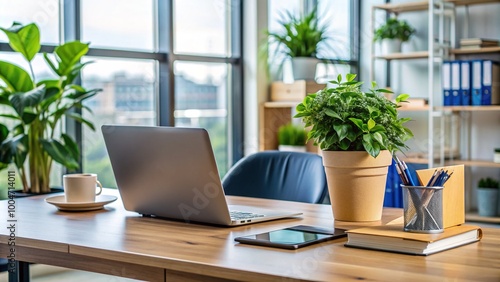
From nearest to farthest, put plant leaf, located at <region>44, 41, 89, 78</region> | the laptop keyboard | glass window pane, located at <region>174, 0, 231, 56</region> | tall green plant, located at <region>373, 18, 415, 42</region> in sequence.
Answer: the laptop keyboard
plant leaf, located at <region>44, 41, 89, 78</region>
glass window pane, located at <region>174, 0, 231, 56</region>
tall green plant, located at <region>373, 18, 415, 42</region>

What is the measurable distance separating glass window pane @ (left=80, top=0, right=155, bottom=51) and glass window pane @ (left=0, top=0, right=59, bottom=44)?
17 centimetres

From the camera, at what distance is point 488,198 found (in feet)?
15.7

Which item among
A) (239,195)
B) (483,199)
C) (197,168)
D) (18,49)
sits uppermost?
(18,49)

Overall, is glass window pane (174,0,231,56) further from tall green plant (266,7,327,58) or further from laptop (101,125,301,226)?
laptop (101,125,301,226)

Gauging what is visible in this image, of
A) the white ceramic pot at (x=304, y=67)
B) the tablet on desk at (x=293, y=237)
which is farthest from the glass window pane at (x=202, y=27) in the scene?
the tablet on desk at (x=293, y=237)

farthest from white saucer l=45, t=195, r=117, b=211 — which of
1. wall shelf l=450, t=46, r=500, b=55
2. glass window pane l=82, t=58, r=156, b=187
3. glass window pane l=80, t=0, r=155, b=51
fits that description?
wall shelf l=450, t=46, r=500, b=55

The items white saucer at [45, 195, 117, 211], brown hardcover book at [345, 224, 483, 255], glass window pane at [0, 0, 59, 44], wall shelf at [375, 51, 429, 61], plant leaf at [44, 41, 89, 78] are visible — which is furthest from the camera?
wall shelf at [375, 51, 429, 61]

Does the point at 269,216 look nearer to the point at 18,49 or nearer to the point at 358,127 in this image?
the point at 358,127

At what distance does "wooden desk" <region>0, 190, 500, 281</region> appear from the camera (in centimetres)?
119

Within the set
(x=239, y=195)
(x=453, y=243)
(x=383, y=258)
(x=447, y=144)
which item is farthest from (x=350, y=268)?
(x=447, y=144)

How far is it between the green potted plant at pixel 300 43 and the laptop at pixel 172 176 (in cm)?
282

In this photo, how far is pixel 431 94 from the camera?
187 inches

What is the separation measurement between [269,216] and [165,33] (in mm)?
2569

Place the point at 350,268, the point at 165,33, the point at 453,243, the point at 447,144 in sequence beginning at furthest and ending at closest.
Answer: the point at 447,144 → the point at 165,33 → the point at 453,243 → the point at 350,268
